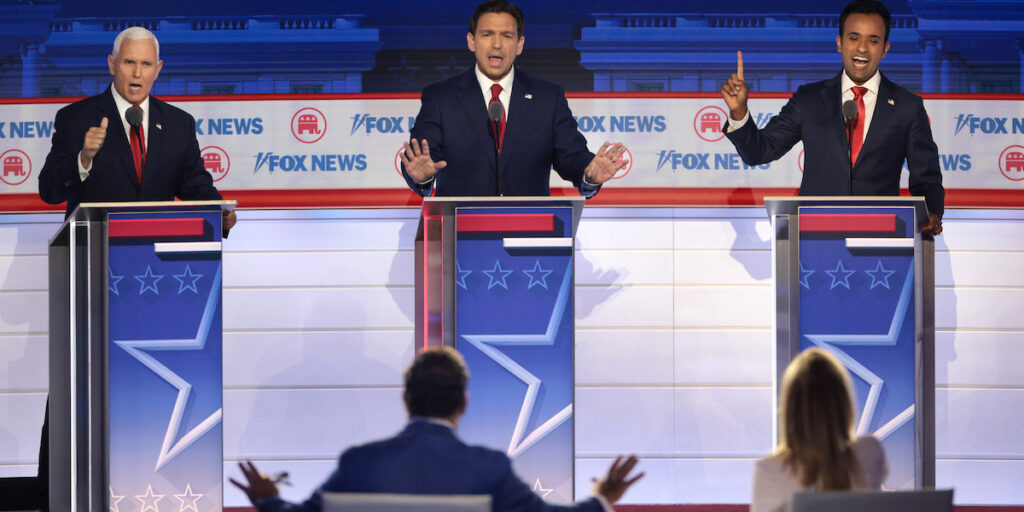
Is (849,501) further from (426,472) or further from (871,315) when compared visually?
(871,315)

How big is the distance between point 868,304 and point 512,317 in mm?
1106

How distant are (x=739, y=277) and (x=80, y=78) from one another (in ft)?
10.3

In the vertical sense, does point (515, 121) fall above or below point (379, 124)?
below

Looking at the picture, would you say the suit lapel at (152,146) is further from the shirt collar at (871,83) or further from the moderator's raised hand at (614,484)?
the shirt collar at (871,83)

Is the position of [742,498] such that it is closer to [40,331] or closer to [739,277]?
[739,277]

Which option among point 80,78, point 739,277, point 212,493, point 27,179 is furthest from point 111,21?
point 739,277

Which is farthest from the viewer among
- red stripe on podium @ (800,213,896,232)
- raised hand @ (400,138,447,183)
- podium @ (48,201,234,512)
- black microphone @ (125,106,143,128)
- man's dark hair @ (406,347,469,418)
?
black microphone @ (125,106,143,128)

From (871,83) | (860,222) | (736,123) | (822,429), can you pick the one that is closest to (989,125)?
(871,83)

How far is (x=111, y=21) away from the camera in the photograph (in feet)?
17.0

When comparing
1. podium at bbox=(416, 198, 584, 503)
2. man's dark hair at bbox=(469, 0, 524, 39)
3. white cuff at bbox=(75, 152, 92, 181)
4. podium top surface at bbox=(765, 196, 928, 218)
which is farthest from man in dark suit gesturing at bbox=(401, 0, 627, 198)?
white cuff at bbox=(75, 152, 92, 181)

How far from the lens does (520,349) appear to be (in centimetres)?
331

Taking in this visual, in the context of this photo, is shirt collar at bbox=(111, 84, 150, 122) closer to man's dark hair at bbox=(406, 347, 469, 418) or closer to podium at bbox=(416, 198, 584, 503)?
podium at bbox=(416, 198, 584, 503)

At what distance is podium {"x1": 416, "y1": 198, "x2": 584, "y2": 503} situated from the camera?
3.29 meters

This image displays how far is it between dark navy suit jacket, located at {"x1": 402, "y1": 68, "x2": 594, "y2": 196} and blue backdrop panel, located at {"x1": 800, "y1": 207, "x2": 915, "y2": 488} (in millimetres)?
940
